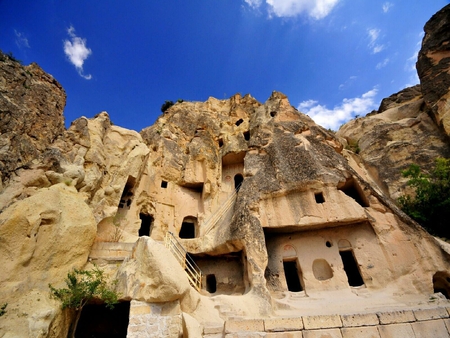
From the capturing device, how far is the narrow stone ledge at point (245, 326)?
19.2ft

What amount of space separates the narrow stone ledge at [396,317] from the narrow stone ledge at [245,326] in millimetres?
2844

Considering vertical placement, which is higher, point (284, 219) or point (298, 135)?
point (298, 135)

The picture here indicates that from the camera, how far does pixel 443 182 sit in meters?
12.5

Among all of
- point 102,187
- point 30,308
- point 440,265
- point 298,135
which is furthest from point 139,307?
point 298,135

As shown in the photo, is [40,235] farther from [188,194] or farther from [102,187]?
[188,194]

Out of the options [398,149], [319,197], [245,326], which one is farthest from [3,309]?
[398,149]

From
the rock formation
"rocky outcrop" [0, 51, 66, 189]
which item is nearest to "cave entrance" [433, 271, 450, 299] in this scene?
the rock formation

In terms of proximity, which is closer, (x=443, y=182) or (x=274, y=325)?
(x=274, y=325)

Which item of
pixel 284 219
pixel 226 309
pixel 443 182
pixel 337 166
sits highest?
pixel 337 166

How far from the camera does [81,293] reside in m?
6.62

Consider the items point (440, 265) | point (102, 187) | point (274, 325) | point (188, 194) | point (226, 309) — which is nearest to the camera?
point (274, 325)

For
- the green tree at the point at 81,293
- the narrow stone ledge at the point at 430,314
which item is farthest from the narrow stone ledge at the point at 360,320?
the green tree at the point at 81,293

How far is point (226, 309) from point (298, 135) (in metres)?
10.6

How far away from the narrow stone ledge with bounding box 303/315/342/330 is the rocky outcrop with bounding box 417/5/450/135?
1540cm
